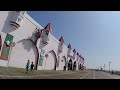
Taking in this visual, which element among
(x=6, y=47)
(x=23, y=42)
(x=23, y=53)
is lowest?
(x=23, y=53)

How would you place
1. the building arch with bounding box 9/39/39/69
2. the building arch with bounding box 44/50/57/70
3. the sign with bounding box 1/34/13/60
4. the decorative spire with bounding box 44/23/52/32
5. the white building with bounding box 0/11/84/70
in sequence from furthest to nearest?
the building arch with bounding box 44/50/57/70
the decorative spire with bounding box 44/23/52/32
the building arch with bounding box 9/39/39/69
the white building with bounding box 0/11/84/70
the sign with bounding box 1/34/13/60

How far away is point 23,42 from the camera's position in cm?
2861

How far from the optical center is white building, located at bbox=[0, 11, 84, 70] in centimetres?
2316

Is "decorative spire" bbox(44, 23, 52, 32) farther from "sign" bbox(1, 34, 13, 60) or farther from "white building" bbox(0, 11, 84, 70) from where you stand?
"sign" bbox(1, 34, 13, 60)

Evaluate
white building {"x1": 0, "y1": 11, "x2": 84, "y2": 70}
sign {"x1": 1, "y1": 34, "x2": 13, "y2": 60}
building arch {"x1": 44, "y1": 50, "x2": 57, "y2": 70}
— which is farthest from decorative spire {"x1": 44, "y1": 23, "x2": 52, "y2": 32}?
sign {"x1": 1, "y1": 34, "x2": 13, "y2": 60}

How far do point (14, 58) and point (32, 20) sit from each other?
7859 mm

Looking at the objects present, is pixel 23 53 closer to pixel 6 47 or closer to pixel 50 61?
pixel 6 47

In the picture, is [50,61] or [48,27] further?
[50,61]

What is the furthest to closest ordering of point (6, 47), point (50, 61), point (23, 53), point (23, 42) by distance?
1. point (50, 61)
2. point (23, 53)
3. point (23, 42)
4. point (6, 47)

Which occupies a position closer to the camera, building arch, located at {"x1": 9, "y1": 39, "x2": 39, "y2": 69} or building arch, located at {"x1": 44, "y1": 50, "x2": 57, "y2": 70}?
building arch, located at {"x1": 9, "y1": 39, "x2": 39, "y2": 69}

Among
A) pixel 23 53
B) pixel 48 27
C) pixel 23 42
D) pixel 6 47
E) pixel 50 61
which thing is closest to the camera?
pixel 6 47

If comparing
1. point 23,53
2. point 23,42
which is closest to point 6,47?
point 23,42

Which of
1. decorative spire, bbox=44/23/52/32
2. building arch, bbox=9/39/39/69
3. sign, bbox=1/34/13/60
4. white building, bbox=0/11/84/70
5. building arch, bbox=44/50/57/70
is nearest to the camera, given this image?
sign, bbox=1/34/13/60
